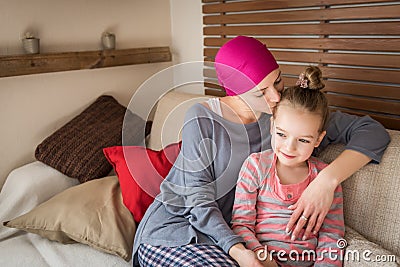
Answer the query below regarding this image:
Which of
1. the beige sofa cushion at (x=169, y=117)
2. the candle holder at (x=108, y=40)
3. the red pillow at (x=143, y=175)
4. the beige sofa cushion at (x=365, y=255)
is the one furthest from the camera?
the candle holder at (x=108, y=40)

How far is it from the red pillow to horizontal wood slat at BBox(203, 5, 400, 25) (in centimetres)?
78

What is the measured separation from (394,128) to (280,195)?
0.64 meters

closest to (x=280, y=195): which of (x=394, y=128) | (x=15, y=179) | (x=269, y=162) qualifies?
(x=269, y=162)

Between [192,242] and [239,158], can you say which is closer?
[192,242]

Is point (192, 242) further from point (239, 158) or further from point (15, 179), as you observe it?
point (15, 179)

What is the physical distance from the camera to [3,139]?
6.84 feet

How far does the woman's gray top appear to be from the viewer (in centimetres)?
138

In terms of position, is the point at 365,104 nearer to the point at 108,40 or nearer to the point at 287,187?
the point at 287,187

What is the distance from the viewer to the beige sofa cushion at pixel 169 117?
1.91 m

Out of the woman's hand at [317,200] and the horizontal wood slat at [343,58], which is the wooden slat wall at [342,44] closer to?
the horizontal wood slat at [343,58]

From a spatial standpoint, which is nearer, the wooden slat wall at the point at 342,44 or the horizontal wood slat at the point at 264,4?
the wooden slat wall at the point at 342,44

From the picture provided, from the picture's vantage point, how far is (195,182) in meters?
1.39

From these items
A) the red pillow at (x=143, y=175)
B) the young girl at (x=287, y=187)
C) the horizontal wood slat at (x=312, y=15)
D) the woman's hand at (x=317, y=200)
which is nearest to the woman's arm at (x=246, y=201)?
the young girl at (x=287, y=187)

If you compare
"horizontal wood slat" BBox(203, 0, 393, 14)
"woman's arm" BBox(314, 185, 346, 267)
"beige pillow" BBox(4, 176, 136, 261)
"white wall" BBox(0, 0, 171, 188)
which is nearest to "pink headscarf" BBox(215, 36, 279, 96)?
"woman's arm" BBox(314, 185, 346, 267)
